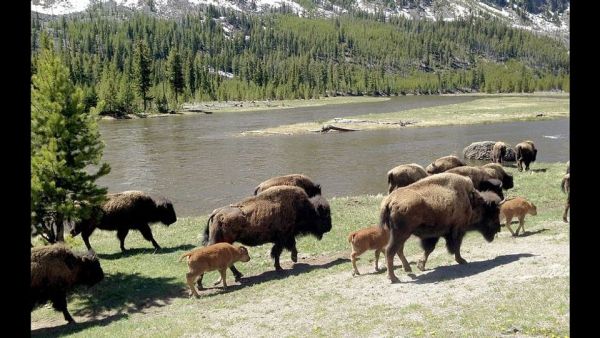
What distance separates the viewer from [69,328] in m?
12.8

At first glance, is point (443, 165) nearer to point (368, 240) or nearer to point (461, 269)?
point (368, 240)

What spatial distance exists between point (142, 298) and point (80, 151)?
17.3 feet

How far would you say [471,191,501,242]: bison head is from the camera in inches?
574

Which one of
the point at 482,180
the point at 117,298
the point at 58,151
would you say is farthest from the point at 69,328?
the point at 482,180

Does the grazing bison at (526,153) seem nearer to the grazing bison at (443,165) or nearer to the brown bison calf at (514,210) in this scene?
the grazing bison at (443,165)

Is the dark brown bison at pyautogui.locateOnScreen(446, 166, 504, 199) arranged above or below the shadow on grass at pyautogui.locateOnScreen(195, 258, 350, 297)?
above

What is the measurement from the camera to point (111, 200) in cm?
1958

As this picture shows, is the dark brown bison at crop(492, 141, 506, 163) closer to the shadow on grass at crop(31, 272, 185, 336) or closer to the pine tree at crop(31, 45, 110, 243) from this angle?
the shadow on grass at crop(31, 272, 185, 336)

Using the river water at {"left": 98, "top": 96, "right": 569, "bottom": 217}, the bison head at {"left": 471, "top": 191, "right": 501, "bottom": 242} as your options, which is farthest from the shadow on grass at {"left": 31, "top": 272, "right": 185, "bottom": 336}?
the river water at {"left": 98, "top": 96, "right": 569, "bottom": 217}

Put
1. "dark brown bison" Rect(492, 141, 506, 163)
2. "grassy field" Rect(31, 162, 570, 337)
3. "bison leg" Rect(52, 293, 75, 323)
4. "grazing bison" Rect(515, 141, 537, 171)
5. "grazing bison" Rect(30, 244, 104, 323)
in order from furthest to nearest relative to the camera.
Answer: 1. "dark brown bison" Rect(492, 141, 506, 163)
2. "grazing bison" Rect(515, 141, 537, 171)
3. "bison leg" Rect(52, 293, 75, 323)
4. "grazing bison" Rect(30, 244, 104, 323)
5. "grassy field" Rect(31, 162, 570, 337)

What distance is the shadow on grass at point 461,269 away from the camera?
40.3 ft

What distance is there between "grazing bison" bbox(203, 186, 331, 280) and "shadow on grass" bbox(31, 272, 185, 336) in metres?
1.87
